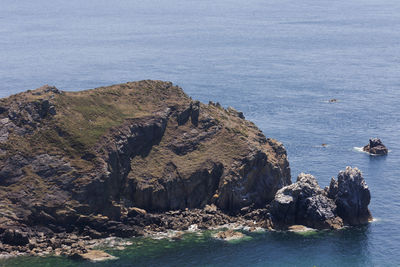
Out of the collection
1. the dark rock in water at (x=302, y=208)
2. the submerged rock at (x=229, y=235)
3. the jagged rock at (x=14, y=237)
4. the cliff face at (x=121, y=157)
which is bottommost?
the submerged rock at (x=229, y=235)

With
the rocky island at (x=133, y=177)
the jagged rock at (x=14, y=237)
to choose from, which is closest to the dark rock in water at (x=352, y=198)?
the rocky island at (x=133, y=177)

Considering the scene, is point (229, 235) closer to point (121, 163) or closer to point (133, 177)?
point (133, 177)

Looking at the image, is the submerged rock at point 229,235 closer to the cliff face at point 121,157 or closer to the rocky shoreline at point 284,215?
the rocky shoreline at point 284,215

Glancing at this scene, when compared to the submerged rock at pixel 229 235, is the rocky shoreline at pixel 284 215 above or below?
above

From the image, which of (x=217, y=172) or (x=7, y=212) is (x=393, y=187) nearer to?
(x=217, y=172)

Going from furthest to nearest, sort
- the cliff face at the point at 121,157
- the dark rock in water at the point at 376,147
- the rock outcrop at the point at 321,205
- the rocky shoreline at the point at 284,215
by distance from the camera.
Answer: the dark rock in water at the point at 376,147
the rock outcrop at the point at 321,205
the rocky shoreline at the point at 284,215
the cliff face at the point at 121,157

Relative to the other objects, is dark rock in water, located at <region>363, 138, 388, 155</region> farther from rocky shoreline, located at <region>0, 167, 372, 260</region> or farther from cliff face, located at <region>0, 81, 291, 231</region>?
rocky shoreline, located at <region>0, 167, 372, 260</region>

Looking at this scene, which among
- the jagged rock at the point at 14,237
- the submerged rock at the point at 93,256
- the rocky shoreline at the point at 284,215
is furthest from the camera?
the rocky shoreline at the point at 284,215

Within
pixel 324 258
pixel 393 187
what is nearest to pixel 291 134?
pixel 393 187
